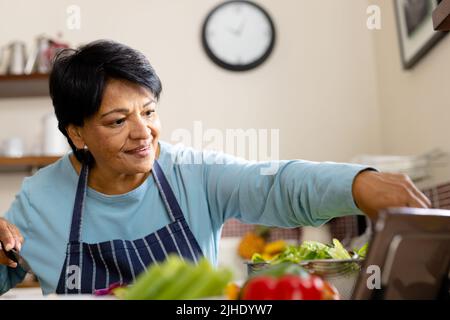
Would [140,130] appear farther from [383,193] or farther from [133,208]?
[383,193]

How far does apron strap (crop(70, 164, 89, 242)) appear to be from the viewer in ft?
4.54

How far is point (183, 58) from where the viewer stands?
325 cm

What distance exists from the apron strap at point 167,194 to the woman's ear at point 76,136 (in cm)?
19

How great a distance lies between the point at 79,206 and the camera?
1.42 metres

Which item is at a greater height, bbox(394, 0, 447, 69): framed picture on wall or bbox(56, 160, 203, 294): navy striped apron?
bbox(394, 0, 447, 69): framed picture on wall

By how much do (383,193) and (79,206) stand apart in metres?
0.81

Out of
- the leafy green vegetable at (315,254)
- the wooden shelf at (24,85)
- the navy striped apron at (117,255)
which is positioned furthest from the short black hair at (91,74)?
the wooden shelf at (24,85)

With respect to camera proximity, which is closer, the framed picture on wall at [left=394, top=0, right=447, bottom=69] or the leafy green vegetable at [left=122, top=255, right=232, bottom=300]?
the leafy green vegetable at [left=122, top=255, right=232, bottom=300]

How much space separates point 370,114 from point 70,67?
2158 millimetres

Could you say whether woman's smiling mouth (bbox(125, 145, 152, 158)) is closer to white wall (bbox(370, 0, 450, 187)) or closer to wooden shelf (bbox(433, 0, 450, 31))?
wooden shelf (bbox(433, 0, 450, 31))

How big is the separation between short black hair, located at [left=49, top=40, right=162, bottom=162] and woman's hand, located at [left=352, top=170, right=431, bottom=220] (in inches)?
23.9

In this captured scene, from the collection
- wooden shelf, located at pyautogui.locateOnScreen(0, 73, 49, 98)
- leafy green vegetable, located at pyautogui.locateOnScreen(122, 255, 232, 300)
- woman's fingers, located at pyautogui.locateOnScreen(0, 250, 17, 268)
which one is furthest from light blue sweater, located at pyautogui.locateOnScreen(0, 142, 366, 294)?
wooden shelf, located at pyautogui.locateOnScreen(0, 73, 49, 98)
